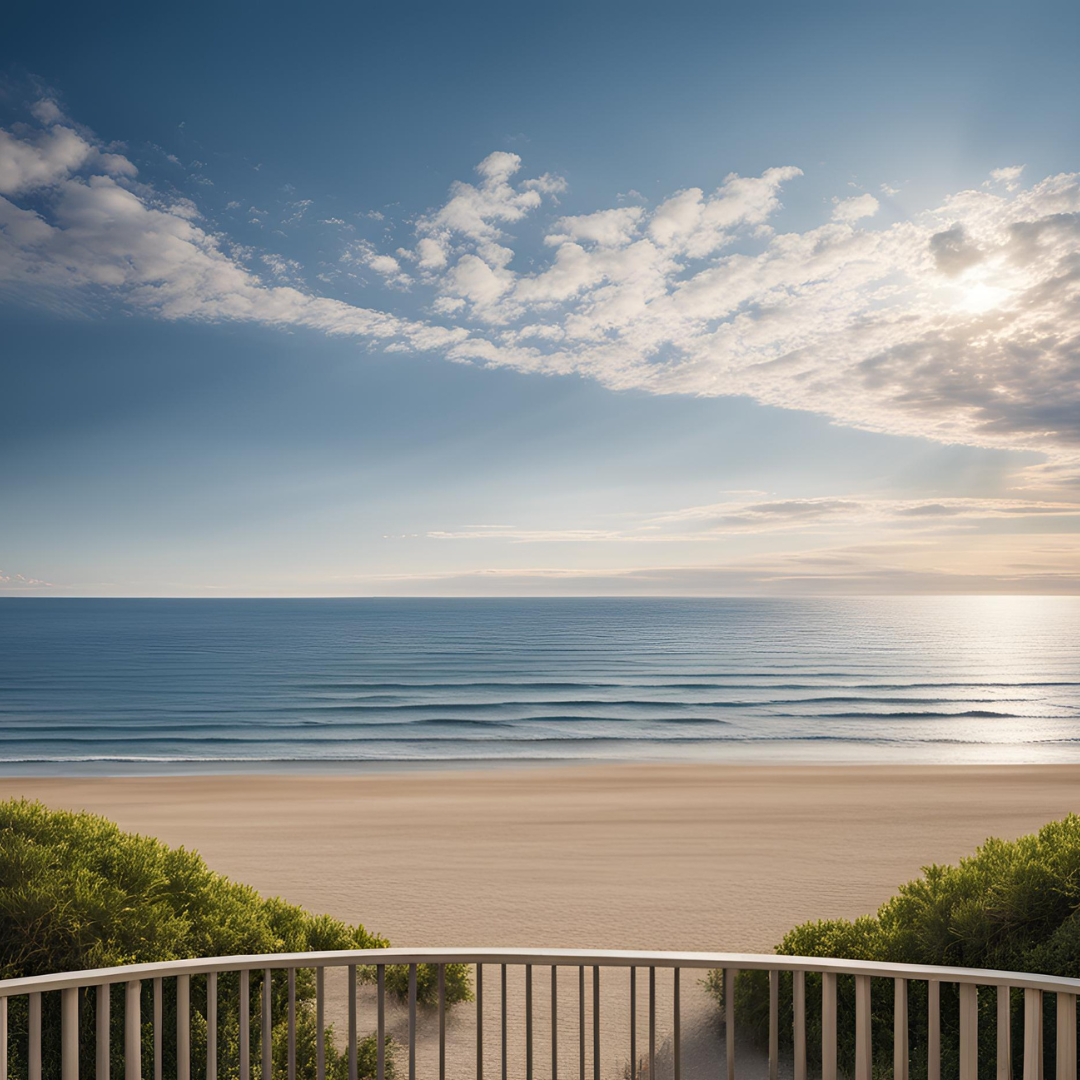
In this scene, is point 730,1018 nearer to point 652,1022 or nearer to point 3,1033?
point 652,1022

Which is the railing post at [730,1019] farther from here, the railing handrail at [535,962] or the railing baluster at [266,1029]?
the railing baluster at [266,1029]

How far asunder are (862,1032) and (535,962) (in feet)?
4.30

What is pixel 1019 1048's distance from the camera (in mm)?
3592

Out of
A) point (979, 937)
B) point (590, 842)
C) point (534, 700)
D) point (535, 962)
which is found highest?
point (535, 962)

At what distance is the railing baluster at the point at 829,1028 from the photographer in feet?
9.00

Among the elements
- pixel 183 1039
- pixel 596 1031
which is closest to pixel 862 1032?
→ pixel 596 1031

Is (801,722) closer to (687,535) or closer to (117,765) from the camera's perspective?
(117,765)

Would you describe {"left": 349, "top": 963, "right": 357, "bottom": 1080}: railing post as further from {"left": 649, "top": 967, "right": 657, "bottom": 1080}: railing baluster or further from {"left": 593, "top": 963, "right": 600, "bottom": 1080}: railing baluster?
{"left": 649, "top": 967, "right": 657, "bottom": 1080}: railing baluster

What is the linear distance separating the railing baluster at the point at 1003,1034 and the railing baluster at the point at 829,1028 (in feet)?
1.82

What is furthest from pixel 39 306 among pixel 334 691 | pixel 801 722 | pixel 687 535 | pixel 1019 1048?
pixel 687 535

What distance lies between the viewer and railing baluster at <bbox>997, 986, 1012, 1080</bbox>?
2564mm

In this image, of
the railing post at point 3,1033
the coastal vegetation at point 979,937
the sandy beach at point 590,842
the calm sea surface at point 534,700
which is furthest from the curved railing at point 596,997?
the calm sea surface at point 534,700

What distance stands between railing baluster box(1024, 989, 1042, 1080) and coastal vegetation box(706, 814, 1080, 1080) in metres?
1.19

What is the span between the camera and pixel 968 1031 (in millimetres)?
2680
